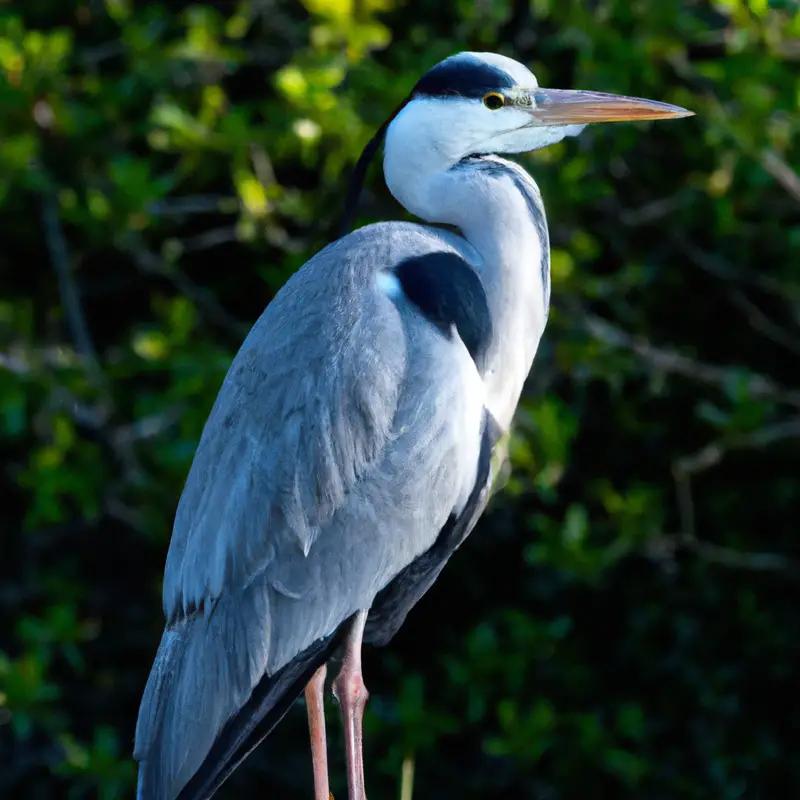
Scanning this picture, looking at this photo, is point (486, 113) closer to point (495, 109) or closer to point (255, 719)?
point (495, 109)

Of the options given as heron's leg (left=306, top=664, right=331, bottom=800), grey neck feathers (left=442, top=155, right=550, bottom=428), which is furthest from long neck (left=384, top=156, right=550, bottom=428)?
heron's leg (left=306, top=664, right=331, bottom=800)

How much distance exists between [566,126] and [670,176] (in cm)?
117

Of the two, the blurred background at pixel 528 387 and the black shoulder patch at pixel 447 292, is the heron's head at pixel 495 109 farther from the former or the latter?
the blurred background at pixel 528 387

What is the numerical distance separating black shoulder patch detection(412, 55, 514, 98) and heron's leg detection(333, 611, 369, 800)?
81 centimetres

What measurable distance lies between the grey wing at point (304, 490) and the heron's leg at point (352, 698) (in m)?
0.06

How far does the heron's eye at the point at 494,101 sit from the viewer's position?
217 centimetres

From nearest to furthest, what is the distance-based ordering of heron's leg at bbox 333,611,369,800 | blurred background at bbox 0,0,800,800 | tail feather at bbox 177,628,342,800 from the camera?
tail feather at bbox 177,628,342,800 < heron's leg at bbox 333,611,369,800 < blurred background at bbox 0,0,800,800

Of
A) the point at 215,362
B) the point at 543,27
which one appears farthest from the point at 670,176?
the point at 215,362

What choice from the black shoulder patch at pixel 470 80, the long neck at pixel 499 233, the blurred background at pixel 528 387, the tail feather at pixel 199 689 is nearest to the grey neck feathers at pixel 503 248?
the long neck at pixel 499 233

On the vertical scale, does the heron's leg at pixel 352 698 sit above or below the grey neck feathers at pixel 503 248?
below

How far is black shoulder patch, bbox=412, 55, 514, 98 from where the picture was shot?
2162mm

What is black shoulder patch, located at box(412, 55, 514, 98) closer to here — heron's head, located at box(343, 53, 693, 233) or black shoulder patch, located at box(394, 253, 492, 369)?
heron's head, located at box(343, 53, 693, 233)

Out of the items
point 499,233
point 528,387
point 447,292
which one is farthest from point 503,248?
point 528,387

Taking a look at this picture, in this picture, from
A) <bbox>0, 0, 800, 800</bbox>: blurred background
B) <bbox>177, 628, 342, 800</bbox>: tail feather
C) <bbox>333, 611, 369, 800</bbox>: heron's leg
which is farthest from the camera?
<bbox>0, 0, 800, 800</bbox>: blurred background
